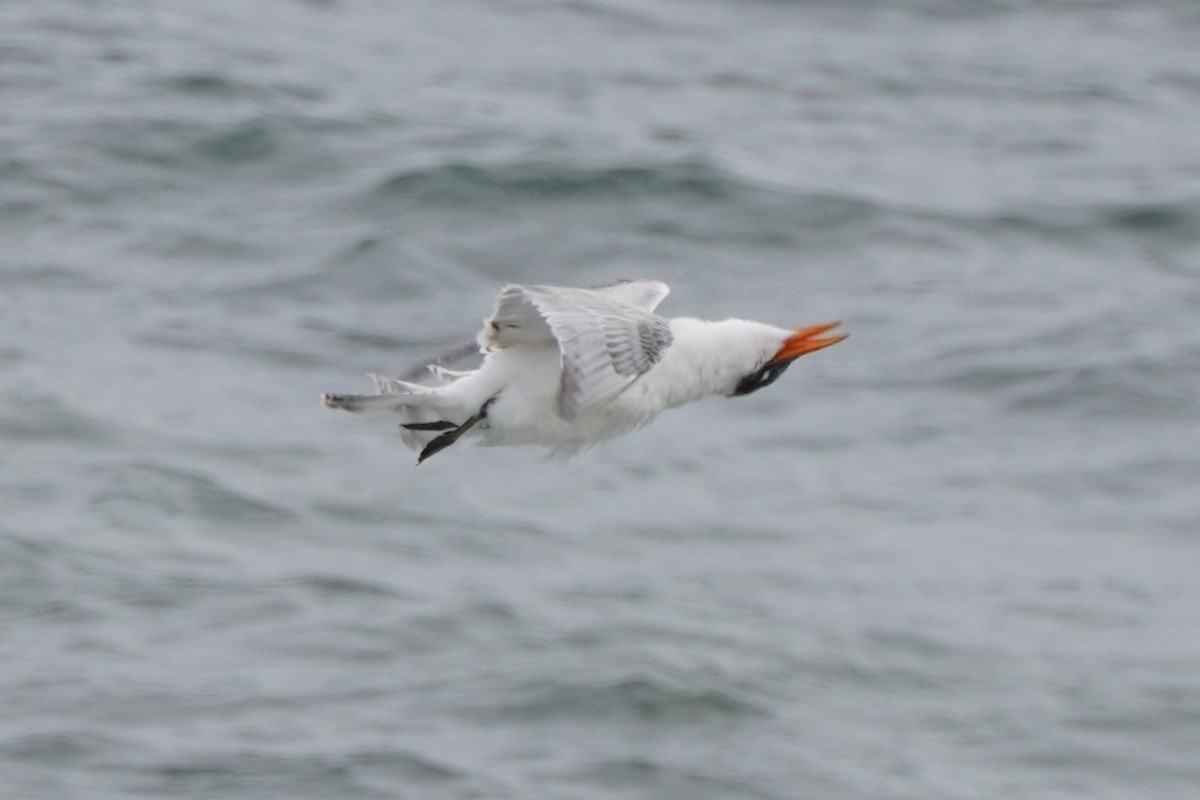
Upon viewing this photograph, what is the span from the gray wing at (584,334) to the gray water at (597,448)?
222 centimetres

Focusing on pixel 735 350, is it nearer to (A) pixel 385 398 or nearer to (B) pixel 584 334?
(B) pixel 584 334

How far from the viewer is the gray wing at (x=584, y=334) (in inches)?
271

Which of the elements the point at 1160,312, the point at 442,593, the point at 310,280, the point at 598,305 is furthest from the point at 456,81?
the point at 598,305

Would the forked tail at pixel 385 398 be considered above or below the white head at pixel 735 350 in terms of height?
below

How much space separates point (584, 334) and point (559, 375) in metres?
0.58

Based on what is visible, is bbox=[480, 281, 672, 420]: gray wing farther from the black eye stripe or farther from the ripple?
the ripple

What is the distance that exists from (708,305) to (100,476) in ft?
11.7

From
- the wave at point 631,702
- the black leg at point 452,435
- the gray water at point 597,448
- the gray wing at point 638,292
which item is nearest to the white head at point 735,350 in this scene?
the gray wing at point 638,292

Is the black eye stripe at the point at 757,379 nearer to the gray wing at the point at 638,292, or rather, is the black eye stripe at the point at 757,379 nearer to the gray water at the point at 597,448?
the gray wing at the point at 638,292

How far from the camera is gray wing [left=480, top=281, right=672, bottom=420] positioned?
6887 mm

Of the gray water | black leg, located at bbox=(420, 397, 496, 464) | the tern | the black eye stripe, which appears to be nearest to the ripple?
the gray water

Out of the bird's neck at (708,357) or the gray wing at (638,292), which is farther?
the gray wing at (638,292)

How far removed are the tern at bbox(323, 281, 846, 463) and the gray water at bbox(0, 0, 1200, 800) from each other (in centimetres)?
191

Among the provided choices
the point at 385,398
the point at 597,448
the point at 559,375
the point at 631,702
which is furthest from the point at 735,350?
the point at 597,448
